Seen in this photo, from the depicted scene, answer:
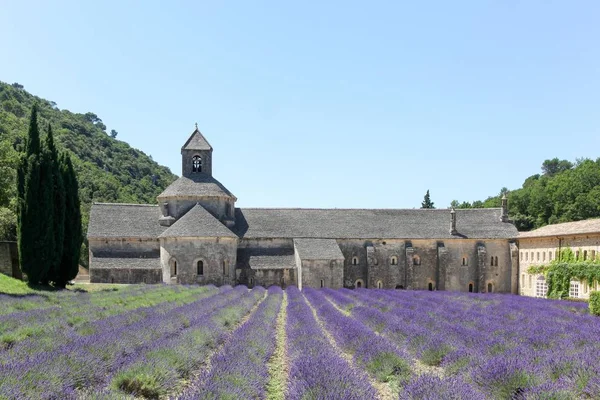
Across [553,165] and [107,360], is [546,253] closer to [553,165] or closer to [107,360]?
[107,360]

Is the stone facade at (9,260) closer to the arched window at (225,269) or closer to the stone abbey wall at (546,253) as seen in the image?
the arched window at (225,269)

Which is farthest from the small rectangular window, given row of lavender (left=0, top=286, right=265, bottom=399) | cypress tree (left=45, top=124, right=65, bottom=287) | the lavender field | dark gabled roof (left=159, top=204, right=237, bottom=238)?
cypress tree (left=45, top=124, right=65, bottom=287)

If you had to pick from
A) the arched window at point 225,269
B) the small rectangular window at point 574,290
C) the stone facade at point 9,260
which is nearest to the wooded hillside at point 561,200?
the small rectangular window at point 574,290

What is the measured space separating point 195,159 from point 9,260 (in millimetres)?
16679

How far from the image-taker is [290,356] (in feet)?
38.0

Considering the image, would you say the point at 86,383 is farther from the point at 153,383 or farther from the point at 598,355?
the point at 598,355

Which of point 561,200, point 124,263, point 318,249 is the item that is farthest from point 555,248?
point 561,200

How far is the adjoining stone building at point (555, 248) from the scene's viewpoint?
105 ft

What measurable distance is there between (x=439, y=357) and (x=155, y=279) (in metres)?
31.3

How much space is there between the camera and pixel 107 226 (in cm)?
4138

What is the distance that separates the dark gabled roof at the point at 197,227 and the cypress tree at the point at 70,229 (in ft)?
20.4

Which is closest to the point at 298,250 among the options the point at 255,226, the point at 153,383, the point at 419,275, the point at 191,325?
the point at 255,226

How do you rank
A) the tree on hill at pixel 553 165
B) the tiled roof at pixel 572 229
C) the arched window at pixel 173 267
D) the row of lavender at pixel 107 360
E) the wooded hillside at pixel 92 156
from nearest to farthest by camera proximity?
the row of lavender at pixel 107 360 → the tiled roof at pixel 572 229 → the arched window at pixel 173 267 → the wooded hillside at pixel 92 156 → the tree on hill at pixel 553 165

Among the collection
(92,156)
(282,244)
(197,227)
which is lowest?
(282,244)
